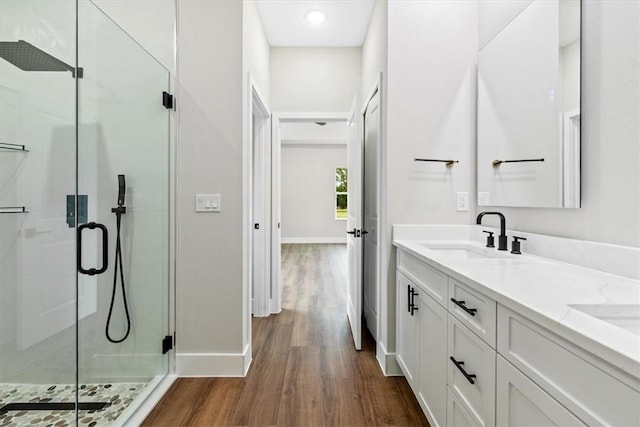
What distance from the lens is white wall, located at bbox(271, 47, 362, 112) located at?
3.31m

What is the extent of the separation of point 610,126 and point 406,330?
138 cm

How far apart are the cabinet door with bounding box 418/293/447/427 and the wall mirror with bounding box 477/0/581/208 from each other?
778 mm

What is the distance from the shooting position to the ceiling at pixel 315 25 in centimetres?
266

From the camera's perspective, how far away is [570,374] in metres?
0.71

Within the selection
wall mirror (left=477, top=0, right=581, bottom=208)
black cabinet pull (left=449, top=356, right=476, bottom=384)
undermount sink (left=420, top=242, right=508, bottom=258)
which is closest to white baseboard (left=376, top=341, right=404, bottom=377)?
undermount sink (left=420, top=242, right=508, bottom=258)

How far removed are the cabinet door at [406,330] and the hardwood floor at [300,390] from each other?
192mm

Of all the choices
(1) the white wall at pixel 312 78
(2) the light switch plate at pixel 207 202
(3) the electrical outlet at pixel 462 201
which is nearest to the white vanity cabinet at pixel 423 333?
(3) the electrical outlet at pixel 462 201

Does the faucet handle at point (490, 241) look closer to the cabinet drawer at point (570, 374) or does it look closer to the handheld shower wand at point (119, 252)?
the cabinet drawer at point (570, 374)

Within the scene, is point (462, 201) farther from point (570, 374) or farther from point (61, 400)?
point (61, 400)

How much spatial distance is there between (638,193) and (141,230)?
7.88 feet

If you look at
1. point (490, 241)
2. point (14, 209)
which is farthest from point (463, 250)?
point (14, 209)

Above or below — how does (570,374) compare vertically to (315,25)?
below

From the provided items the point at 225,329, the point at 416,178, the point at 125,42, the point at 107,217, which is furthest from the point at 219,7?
the point at 225,329

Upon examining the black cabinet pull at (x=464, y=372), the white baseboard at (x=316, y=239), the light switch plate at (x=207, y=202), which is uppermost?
the light switch plate at (x=207, y=202)
